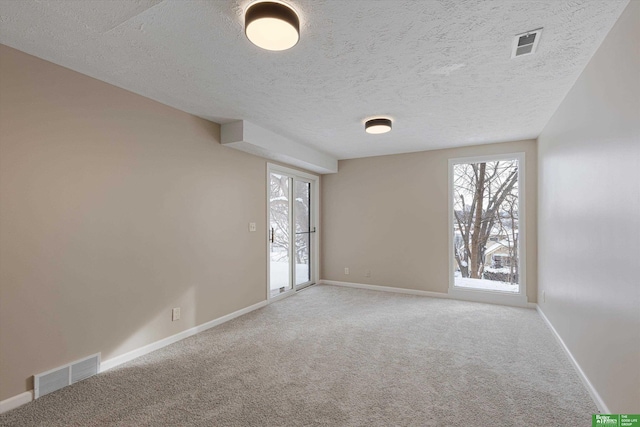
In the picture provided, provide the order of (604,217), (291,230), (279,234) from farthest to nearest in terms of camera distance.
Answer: (291,230)
(279,234)
(604,217)

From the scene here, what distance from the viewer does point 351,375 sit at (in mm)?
2426

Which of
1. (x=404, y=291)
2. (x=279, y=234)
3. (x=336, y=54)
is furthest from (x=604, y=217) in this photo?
(x=279, y=234)

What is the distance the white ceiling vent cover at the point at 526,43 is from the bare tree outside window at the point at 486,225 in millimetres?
2862

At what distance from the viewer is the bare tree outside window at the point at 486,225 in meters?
4.45

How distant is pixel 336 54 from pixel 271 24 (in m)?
0.61

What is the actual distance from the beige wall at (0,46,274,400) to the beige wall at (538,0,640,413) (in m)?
3.54

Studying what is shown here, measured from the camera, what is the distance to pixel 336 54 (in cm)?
207

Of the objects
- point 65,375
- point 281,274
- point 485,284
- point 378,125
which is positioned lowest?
point 65,375

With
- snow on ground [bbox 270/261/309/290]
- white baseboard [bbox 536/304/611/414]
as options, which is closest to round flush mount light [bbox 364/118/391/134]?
snow on ground [bbox 270/261/309/290]

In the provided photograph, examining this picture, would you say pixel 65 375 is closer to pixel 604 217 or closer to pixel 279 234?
pixel 279 234

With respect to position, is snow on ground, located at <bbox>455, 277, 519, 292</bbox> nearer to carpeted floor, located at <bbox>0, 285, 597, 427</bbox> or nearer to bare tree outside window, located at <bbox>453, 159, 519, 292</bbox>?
bare tree outside window, located at <bbox>453, 159, 519, 292</bbox>

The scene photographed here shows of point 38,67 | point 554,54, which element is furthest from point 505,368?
point 38,67

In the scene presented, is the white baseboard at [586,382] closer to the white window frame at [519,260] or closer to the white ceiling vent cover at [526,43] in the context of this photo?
the white window frame at [519,260]

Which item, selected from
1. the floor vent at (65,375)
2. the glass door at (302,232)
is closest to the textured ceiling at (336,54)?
the glass door at (302,232)
